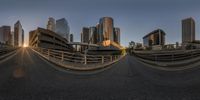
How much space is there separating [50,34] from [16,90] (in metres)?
90.3

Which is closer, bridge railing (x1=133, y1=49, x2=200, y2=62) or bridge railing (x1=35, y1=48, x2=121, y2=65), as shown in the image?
bridge railing (x1=35, y1=48, x2=121, y2=65)

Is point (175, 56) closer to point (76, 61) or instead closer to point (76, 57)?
point (76, 61)

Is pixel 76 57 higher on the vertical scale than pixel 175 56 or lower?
higher

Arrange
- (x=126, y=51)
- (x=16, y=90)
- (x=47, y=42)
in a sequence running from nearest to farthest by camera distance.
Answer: (x=16, y=90), (x=126, y=51), (x=47, y=42)

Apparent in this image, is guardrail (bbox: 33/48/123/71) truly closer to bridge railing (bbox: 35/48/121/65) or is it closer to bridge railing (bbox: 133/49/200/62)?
bridge railing (bbox: 35/48/121/65)

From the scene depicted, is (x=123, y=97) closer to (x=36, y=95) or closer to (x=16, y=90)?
(x=36, y=95)

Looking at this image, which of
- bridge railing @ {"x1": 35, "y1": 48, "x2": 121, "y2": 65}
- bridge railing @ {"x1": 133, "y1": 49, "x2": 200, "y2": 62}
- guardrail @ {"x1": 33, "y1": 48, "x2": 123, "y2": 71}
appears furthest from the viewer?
bridge railing @ {"x1": 133, "y1": 49, "x2": 200, "y2": 62}

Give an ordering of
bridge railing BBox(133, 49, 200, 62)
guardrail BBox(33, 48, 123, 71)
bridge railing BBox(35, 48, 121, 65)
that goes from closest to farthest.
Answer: guardrail BBox(33, 48, 123, 71) → bridge railing BBox(35, 48, 121, 65) → bridge railing BBox(133, 49, 200, 62)

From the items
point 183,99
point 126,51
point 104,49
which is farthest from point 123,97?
point 104,49

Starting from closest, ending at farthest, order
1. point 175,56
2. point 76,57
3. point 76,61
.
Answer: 1. point 76,57
2. point 76,61
3. point 175,56

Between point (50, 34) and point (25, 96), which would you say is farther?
point (50, 34)

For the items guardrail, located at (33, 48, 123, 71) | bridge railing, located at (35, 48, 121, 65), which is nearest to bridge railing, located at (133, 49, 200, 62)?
bridge railing, located at (35, 48, 121, 65)

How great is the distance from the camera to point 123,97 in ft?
24.4

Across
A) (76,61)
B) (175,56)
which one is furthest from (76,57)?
(175,56)
